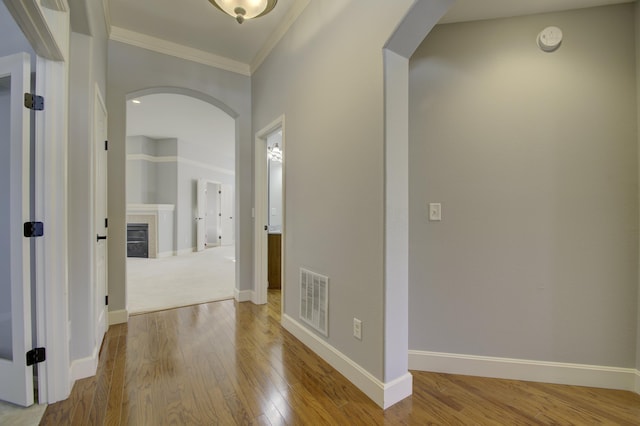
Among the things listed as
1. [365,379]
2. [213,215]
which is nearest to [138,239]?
[213,215]

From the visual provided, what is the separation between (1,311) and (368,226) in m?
2.21

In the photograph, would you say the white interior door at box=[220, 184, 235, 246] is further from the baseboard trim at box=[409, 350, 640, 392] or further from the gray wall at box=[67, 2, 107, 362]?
the baseboard trim at box=[409, 350, 640, 392]

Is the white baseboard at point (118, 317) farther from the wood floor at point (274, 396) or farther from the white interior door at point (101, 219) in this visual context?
the wood floor at point (274, 396)

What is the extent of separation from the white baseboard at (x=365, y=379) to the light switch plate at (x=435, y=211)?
1.01 metres

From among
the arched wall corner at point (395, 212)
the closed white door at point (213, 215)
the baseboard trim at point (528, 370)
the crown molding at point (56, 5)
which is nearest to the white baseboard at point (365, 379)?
the arched wall corner at point (395, 212)

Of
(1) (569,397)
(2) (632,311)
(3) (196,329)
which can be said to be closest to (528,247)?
(2) (632,311)

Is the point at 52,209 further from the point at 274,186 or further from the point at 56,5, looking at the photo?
the point at 274,186

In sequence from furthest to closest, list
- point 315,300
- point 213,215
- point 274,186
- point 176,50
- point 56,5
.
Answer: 1. point 213,215
2. point 274,186
3. point 176,50
4. point 315,300
5. point 56,5

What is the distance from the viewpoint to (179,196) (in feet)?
24.2

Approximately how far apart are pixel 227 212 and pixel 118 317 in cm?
747

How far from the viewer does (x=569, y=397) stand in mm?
1661

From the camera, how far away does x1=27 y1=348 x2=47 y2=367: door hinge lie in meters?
1.51

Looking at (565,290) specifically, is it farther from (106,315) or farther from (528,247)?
(106,315)

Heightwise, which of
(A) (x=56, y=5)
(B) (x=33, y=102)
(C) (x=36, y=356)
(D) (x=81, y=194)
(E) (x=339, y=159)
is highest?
(A) (x=56, y=5)
